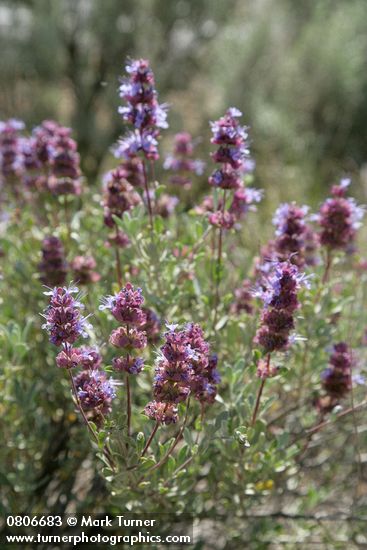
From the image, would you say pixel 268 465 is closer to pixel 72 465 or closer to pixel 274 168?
pixel 72 465

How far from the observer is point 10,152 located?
10.5 feet

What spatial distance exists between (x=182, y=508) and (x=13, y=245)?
4.87ft

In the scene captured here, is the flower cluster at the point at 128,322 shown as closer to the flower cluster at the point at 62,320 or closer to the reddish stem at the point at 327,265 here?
the flower cluster at the point at 62,320

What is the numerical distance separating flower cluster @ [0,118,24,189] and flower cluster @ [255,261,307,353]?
1788 mm

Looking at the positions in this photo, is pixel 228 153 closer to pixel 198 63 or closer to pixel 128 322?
pixel 128 322

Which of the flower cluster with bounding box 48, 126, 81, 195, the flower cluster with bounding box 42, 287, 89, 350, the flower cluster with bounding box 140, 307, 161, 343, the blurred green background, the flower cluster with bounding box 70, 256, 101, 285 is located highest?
the blurred green background

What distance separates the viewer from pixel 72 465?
289cm

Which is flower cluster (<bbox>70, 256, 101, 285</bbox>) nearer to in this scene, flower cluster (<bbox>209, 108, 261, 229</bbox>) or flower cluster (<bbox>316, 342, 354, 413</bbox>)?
flower cluster (<bbox>209, 108, 261, 229</bbox>)

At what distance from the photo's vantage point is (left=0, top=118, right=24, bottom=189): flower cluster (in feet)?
10.4

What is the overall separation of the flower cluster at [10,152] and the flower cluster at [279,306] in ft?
5.87

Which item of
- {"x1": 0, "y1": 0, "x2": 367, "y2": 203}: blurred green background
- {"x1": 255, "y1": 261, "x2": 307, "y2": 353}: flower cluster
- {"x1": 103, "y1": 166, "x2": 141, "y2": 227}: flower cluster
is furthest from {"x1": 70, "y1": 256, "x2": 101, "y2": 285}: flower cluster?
{"x1": 0, "y1": 0, "x2": 367, "y2": 203}: blurred green background

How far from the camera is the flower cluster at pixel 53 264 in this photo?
2.54 m

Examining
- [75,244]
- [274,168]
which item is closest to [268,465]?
[75,244]

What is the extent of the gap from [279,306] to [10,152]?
1.99m
